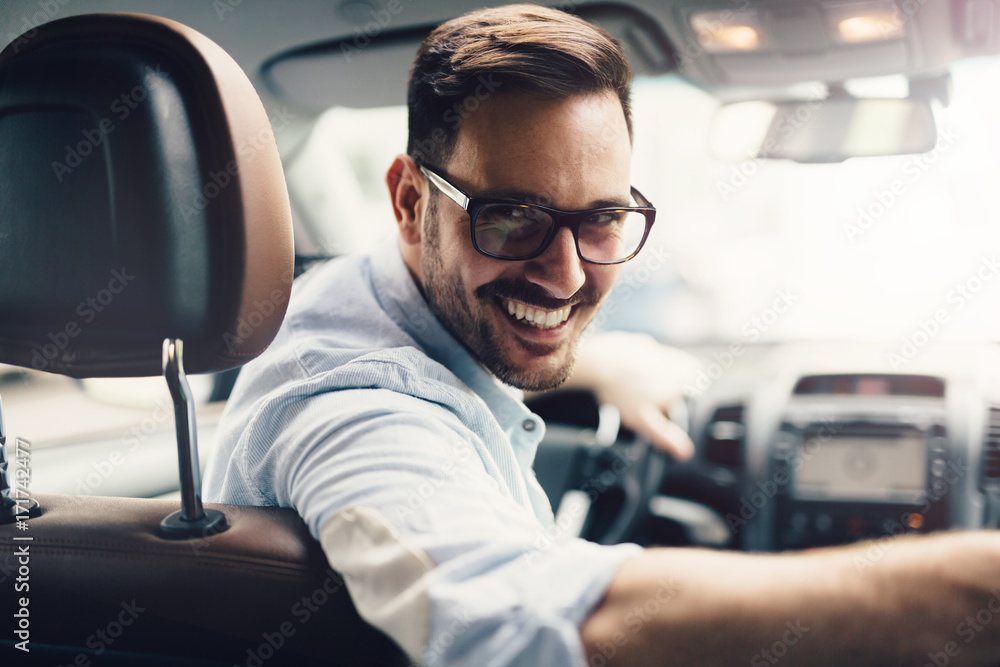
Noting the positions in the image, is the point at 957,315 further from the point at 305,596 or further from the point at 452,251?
the point at 305,596

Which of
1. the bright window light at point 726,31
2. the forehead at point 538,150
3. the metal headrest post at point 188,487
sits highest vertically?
the bright window light at point 726,31

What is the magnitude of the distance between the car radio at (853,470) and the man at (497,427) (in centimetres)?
158

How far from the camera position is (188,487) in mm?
999

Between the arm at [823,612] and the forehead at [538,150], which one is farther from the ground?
the forehead at [538,150]

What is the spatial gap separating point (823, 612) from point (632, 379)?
154cm

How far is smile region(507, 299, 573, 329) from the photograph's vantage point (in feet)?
4.25

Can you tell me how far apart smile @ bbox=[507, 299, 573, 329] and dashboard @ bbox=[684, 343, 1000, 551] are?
163 centimetres
